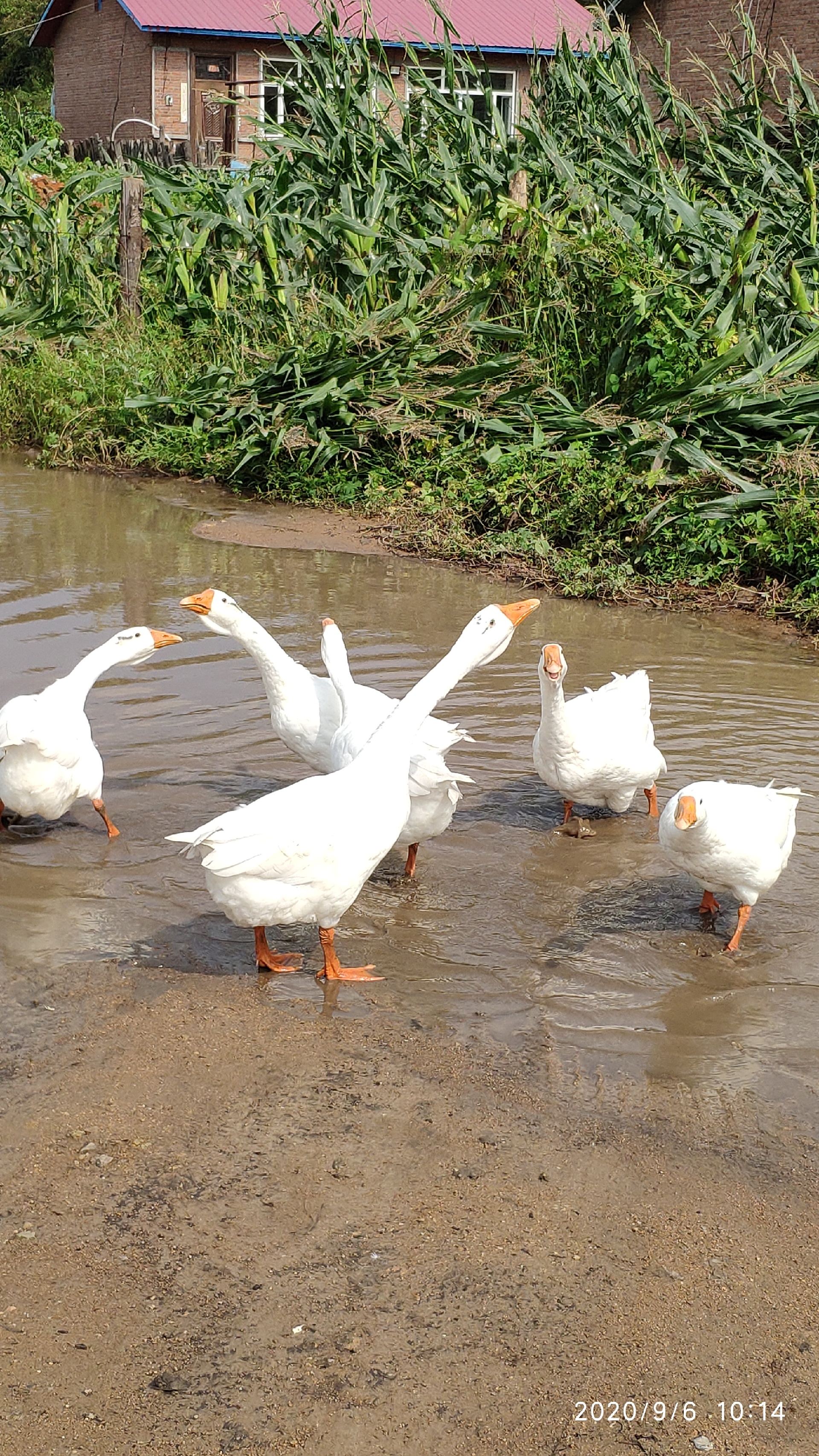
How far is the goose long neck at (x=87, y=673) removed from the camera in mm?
5414

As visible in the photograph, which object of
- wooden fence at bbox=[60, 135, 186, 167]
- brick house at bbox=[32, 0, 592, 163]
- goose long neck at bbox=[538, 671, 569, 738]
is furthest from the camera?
brick house at bbox=[32, 0, 592, 163]

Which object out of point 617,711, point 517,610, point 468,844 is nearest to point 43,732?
point 468,844

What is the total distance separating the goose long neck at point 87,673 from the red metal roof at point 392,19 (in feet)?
92.3

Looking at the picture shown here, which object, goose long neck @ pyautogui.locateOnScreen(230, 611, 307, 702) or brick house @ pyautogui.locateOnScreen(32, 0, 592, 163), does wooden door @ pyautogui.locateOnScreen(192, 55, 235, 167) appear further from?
goose long neck @ pyautogui.locateOnScreen(230, 611, 307, 702)

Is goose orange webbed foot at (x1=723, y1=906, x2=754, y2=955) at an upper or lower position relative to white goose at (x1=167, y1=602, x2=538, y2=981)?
lower

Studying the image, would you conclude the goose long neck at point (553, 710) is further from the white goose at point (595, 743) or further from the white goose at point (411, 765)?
the white goose at point (411, 765)

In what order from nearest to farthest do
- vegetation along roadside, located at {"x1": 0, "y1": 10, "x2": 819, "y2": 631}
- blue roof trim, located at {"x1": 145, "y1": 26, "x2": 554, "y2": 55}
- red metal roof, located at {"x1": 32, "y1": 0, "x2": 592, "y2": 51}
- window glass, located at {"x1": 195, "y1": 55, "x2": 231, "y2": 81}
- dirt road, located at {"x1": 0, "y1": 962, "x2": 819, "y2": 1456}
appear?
dirt road, located at {"x1": 0, "y1": 962, "x2": 819, "y2": 1456} → vegetation along roadside, located at {"x1": 0, "y1": 10, "x2": 819, "y2": 631} → blue roof trim, located at {"x1": 145, "y1": 26, "x2": 554, "y2": 55} → red metal roof, located at {"x1": 32, "y1": 0, "x2": 592, "y2": 51} → window glass, located at {"x1": 195, "y1": 55, "x2": 231, "y2": 81}

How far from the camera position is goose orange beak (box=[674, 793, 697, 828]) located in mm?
4305

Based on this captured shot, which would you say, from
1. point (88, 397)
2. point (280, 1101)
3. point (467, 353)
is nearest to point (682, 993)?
point (280, 1101)

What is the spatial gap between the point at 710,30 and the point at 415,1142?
24.5 metres

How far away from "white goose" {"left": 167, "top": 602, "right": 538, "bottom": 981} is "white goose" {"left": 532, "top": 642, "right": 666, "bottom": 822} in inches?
39.7

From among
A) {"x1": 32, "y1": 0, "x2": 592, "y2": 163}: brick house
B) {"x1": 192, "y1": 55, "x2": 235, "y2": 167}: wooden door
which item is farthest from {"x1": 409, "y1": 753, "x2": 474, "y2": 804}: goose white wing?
{"x1": 192, "y1": 55, "x2": 235, "y2": 167}: wooden door

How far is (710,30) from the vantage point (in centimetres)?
2320

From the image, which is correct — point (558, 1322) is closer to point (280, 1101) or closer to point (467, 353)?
point (280, 1101)
